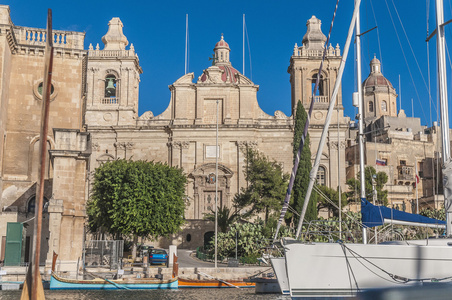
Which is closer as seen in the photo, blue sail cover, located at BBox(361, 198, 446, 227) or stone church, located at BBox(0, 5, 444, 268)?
blue sail cover, located at BBox(361, 198, 446, 227)

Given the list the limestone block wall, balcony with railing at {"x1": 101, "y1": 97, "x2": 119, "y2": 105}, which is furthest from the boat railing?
balcony with railing at {"x1": 101, "y1": 97, "x2": 119, "y2": 105}

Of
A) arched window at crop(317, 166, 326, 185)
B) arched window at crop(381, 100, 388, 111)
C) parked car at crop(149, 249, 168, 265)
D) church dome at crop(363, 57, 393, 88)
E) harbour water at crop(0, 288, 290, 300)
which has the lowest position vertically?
harbour water at crop(0, 288, 290, 300)

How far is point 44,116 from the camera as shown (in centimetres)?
788

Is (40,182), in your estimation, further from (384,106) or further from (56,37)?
(384,106)

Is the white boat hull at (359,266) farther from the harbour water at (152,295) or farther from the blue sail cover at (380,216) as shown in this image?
the harbour water at (152,295)

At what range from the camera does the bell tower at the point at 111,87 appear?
55.1 metres

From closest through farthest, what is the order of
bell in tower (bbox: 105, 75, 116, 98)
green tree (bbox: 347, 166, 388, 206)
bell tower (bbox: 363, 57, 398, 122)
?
green tree (bbox: 347, 166, 388, 206)
bell in tower (bbox: 105, 75, 116, 98)
bell tower (bbox: 363, 57, 398, 122)

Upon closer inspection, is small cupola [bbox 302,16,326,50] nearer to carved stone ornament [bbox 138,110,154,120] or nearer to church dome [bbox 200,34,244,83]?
church dome [bbox 200,34,244,83]

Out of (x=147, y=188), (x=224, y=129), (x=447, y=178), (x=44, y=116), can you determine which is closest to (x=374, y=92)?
(x=224, y=129)

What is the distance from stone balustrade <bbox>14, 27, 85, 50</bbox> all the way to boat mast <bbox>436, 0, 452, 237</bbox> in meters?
22.1

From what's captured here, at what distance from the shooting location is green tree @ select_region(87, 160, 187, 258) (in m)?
36.2

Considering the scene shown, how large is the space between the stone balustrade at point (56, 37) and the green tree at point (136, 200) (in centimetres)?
868

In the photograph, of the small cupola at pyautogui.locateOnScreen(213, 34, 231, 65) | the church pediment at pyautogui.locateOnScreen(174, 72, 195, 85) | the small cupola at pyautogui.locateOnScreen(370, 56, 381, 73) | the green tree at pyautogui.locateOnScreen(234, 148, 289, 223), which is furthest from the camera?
the small cupola at pyautogui.locateOnScreen(370, 56, 381, 73)

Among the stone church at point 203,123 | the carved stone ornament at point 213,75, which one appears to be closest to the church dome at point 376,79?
the stone church at point 203,123
